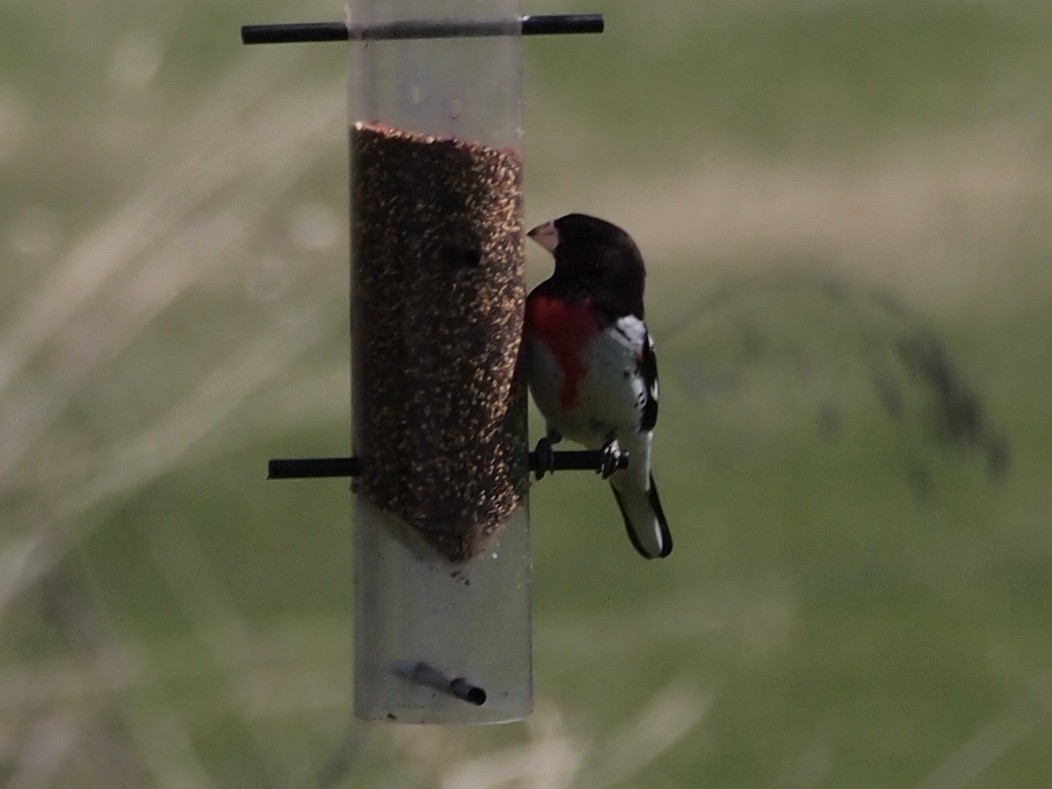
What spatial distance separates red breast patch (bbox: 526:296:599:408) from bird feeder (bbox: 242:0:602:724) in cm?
7

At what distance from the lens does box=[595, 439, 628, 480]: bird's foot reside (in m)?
2.98

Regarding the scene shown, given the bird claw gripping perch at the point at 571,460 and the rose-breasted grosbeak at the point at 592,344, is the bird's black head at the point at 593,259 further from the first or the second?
the bird claw gripping perch at the point at 571,460

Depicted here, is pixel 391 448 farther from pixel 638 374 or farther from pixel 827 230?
pixel 827 230

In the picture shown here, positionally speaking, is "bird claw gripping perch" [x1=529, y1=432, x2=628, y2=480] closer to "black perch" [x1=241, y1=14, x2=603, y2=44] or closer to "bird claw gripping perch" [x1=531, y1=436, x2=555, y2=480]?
"bird claw gripping perch" [x1=531, y1=436, x2=555, y2=480]

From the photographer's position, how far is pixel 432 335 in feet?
9.37

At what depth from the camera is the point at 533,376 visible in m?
2.97

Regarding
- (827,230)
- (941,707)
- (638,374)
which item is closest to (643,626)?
(941,707)

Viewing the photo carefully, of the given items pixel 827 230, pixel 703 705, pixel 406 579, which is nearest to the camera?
pixel 406 579

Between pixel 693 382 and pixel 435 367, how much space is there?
407 centimetres

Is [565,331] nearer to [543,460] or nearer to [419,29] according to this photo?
[543,460]

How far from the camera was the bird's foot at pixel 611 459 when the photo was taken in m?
2.98

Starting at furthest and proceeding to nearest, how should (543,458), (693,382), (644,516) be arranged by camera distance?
(693,382)
(644,516)
(543,458)

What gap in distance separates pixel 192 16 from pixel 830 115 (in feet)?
8.55

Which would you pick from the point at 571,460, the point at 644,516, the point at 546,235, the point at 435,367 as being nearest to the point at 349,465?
the point at 435,367
